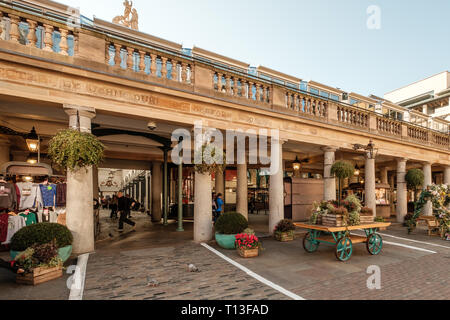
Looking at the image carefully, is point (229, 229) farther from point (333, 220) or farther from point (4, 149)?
point (4, 149)

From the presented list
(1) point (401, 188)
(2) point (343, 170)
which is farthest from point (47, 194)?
(1) point (401, 188)

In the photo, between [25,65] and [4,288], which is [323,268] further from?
[25,65]

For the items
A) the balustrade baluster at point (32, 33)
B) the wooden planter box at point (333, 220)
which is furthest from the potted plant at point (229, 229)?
the balustrade baluster at point (32, 33)

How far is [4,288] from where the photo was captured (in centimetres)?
468

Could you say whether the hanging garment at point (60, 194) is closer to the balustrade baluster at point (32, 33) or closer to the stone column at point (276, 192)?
the balustrade baluster at point (32, 33)

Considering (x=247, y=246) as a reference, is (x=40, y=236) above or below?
above

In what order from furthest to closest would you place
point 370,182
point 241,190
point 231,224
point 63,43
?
point 241,190 → point 370,182 → point 231,224 → point 63,43

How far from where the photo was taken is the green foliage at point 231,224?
7891mm

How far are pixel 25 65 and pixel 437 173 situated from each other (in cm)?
3287

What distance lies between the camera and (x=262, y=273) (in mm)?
5680

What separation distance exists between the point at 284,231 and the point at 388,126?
373 inches

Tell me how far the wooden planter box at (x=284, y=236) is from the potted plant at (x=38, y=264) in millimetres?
6847
